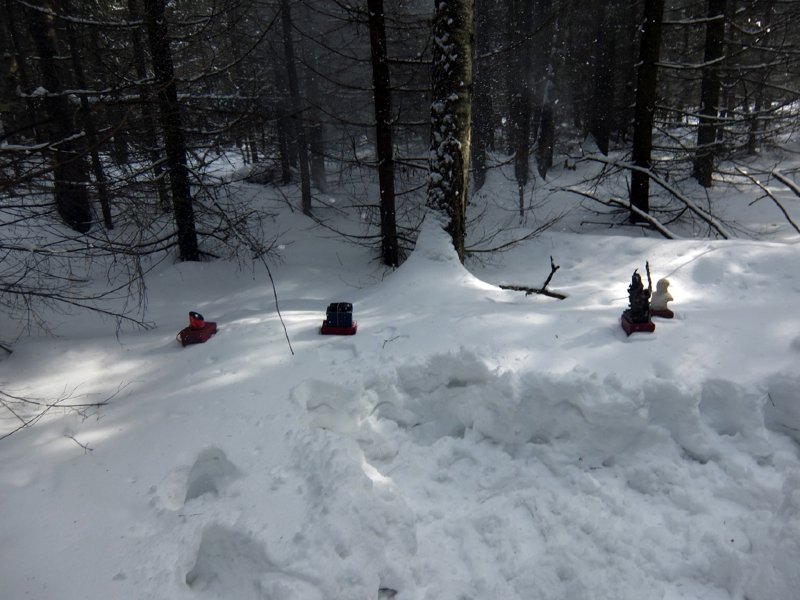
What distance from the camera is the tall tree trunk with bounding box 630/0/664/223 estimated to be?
28.3 feet

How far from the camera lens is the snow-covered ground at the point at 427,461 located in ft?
8.17

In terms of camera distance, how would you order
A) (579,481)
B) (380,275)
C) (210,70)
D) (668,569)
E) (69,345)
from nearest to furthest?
(668,569), (579,481), (69,345), (210,70), (380,275)

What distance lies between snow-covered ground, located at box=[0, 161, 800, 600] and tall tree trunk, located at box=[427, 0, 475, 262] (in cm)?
208

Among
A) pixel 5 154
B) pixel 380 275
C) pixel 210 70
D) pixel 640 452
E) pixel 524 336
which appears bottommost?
pixel 380 275

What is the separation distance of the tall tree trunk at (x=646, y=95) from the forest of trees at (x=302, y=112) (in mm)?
36

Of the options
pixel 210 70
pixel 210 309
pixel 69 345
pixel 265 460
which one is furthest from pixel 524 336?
pixel 210 70

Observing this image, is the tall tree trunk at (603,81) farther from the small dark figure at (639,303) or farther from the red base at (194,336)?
the red base at (194,336)

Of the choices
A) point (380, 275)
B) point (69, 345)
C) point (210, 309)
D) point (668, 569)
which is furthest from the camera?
point (380, 275)

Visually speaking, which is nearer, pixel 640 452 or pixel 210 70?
pixel 640 452

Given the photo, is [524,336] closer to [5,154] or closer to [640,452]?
[640,452]

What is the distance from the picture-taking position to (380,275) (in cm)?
911

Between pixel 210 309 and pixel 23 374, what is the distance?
9.88ft

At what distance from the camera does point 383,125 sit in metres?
8.20

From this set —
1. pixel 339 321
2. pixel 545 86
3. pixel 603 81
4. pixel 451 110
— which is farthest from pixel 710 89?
pixel 339 321
